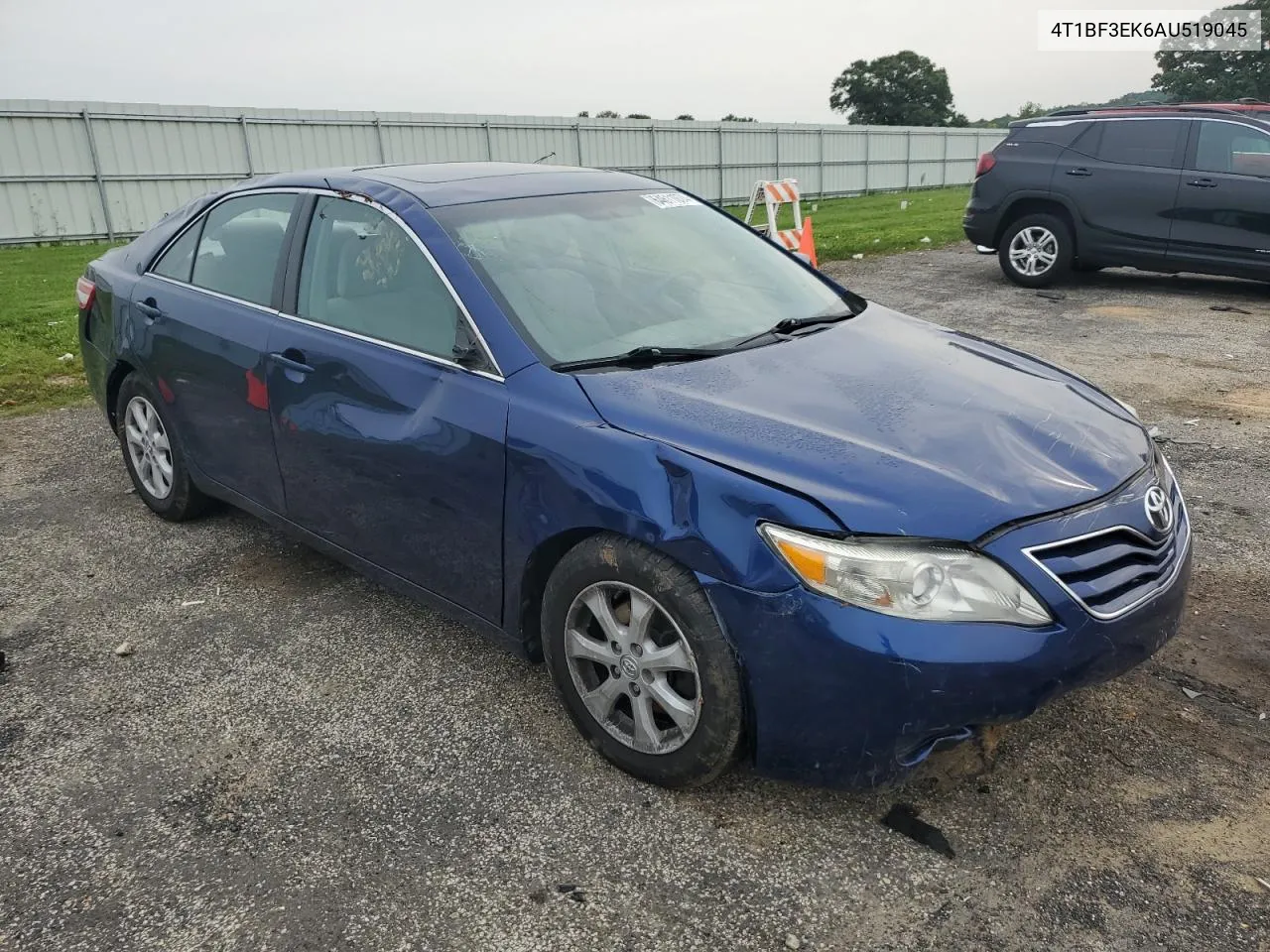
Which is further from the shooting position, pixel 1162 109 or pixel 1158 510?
pixel 1162 109

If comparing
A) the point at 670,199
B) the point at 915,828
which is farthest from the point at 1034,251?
the point at 915,828

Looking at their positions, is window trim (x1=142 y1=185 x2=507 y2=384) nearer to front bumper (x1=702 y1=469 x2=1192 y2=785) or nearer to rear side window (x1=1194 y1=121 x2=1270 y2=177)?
front bumper (x1=702 y1=469 x2=1192 y2=785)

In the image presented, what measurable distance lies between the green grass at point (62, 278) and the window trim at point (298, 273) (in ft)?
10.6

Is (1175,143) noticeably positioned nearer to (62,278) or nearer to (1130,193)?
(1130,193)

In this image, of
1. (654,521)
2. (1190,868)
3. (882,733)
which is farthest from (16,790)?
(1190,868)

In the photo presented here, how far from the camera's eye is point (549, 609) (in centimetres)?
277

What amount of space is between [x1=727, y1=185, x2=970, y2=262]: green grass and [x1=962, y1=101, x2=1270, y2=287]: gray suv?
3.27m

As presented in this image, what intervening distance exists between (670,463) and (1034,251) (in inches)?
363

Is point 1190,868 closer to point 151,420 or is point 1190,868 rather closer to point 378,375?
point 378,375

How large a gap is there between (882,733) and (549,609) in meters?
0.98

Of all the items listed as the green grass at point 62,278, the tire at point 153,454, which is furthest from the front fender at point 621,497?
the green grass at point 62,278

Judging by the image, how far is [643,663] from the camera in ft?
8.43

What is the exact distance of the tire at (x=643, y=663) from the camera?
241cm

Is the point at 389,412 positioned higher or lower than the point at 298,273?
lower
